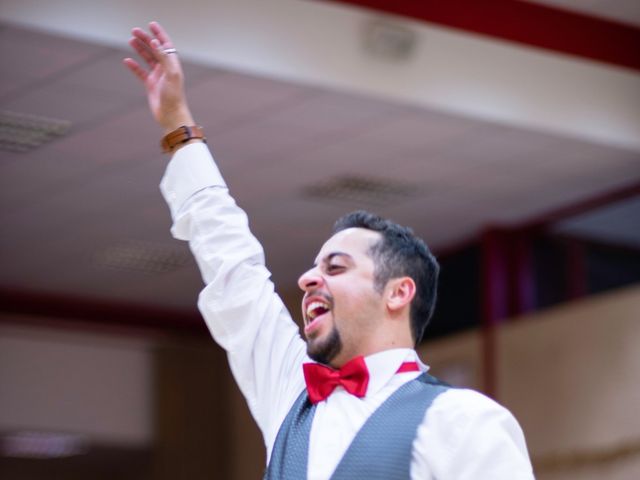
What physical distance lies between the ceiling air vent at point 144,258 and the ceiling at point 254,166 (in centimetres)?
1

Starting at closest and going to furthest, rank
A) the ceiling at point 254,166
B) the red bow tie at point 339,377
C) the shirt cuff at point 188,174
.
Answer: the red bow tie at point 339,377
the shirt cuff at point 188,174
the ceiling at point 254,166

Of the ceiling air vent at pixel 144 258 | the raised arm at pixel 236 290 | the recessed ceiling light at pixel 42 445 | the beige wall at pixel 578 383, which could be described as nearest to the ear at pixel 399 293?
the raised arm at pixel 236 290

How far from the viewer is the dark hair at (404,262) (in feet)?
7.95

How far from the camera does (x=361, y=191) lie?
794 cm

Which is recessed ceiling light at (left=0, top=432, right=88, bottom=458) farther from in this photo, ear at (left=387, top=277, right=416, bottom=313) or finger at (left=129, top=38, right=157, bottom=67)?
ear at (left=387, top=277, right=416, bottom=313)

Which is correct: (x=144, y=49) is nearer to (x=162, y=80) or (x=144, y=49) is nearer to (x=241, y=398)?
(x=162, y=80)

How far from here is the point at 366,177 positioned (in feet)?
25.3

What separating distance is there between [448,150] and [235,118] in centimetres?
124

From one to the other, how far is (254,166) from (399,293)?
5.16 m

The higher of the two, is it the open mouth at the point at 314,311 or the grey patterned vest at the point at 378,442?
the open mouth at the point at 314,311

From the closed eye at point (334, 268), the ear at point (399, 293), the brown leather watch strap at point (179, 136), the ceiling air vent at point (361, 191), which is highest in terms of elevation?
the ceiling air vent at point (361, 191)

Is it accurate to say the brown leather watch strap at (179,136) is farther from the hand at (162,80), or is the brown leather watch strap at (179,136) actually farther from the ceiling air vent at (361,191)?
the ceiling air vent at (361,191)

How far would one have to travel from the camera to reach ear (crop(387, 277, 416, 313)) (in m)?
2.39

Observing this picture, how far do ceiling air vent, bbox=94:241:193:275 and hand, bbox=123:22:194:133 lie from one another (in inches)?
248
